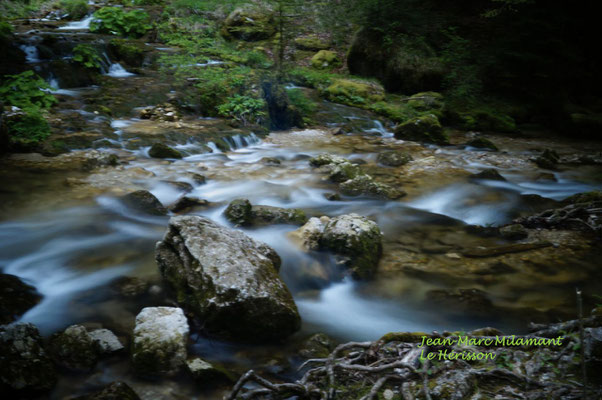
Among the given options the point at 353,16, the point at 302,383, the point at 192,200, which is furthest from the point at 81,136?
the point at 353,16

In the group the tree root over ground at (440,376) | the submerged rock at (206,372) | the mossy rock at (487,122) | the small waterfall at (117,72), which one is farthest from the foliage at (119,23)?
the tree root over ground at (440,376)

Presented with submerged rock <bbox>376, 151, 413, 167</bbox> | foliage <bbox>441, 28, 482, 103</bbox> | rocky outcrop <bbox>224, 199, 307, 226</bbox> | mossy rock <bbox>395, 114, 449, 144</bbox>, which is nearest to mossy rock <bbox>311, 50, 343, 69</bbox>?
foliage <bbox>441, 28, 482, 103</bbox>

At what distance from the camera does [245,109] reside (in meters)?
10.2

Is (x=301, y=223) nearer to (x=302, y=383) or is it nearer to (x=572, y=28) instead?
(x=302, y=383)

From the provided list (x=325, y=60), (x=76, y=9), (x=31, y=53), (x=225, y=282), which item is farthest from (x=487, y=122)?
(x=76, y=9)

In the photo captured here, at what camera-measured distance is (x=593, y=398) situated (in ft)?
5.53

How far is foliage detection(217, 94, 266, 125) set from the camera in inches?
399

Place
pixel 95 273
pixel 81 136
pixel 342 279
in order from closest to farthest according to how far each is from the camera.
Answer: pixel 95 273 → pixel 342 279 → pixel 81 136

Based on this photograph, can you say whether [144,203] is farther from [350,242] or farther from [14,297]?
[350,242]

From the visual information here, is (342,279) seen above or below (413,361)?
below

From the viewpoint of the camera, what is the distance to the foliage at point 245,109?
1013 cm

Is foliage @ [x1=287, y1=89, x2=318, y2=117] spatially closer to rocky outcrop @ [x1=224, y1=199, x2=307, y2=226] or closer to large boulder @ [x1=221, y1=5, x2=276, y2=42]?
rocky outcrop @ [x1=224, y1=199, x2=307, y2=226]

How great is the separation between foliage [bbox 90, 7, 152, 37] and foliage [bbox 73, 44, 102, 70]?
4.81 metres

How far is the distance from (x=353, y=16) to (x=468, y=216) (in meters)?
13.7
